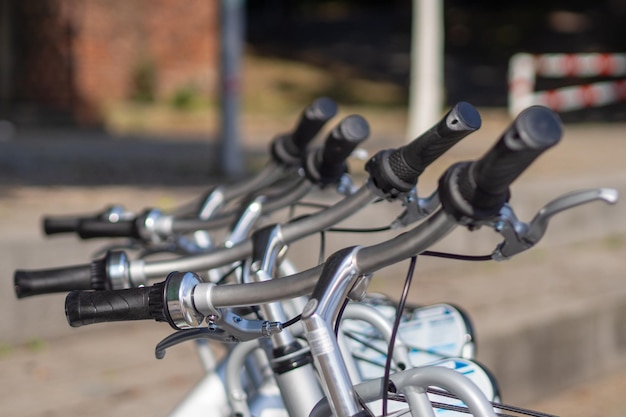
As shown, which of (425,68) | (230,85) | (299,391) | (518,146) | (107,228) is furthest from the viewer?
(425,68)

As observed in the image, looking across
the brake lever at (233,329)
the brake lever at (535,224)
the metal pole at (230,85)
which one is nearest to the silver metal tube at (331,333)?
the brake lever at (233,329)

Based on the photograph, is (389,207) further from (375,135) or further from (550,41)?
(550,41)

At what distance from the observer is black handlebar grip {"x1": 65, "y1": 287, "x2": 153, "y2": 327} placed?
153 cm

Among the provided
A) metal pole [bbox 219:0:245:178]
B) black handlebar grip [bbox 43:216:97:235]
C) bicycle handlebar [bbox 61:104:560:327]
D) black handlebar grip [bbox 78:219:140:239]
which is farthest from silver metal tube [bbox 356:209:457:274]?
metal pole [bbox 219:0:245:178]

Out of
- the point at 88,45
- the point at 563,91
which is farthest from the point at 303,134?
the point at 88,45

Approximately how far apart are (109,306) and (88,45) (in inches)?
571

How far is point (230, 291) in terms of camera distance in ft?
4.88

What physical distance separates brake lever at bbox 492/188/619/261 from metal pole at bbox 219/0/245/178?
7.24m

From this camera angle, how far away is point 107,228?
7.98ft

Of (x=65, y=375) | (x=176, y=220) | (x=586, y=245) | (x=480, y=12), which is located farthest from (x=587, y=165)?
(x=480, y=12)

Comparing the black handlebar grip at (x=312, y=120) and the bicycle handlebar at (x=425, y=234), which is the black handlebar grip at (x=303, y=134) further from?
the bicycle handlebar at (x=425, y=234)

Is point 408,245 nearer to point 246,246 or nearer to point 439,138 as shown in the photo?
point 439,138

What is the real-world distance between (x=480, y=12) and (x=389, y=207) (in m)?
24.7

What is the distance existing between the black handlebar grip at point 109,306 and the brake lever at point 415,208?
0.55m
